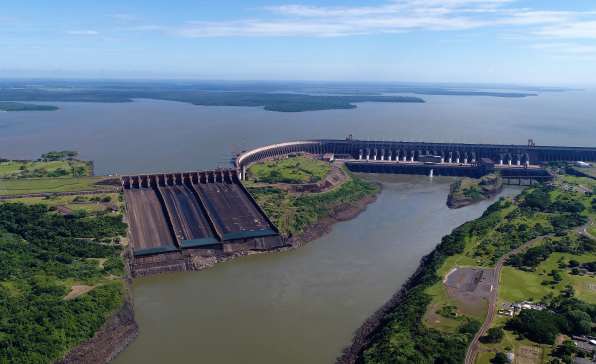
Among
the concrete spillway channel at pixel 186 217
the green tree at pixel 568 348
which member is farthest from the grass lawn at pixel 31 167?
the green tree at pixel 568 348

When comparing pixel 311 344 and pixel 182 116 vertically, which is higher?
pixel 182 116

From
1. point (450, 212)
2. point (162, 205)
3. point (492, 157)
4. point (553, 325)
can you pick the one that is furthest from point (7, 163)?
point (492, 157)

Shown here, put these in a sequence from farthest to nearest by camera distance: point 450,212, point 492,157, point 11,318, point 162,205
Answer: point 492,157
point 450,212
point 162,205
point 11,318

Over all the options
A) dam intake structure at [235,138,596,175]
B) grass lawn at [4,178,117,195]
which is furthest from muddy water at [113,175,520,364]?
dam intake structure at [235,138,596,175]

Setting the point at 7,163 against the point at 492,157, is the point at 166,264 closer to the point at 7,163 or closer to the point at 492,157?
the point at 7,163

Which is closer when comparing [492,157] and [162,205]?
[162,205]

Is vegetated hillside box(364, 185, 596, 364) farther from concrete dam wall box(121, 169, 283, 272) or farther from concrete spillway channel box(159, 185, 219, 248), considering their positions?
concrete spillway channel box(159, 185, 219, 248)
